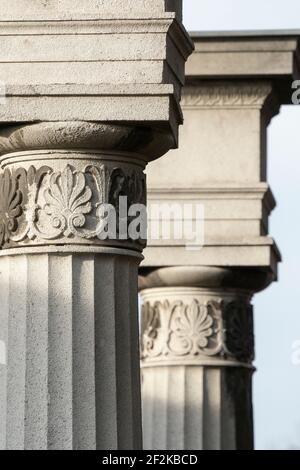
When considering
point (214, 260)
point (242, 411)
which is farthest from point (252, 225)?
point (242, 411)

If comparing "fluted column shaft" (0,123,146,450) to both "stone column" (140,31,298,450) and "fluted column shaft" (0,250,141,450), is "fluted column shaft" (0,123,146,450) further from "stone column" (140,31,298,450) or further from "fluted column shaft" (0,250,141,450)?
"stone column" (140,31,298,450)

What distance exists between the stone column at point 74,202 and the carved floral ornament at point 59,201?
11 mm

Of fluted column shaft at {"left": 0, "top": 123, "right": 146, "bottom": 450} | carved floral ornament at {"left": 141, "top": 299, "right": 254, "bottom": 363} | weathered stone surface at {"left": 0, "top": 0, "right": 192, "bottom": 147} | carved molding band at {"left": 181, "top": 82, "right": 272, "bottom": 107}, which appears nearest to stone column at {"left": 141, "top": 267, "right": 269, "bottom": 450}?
carved floral ornament at {"left": 141, "top": 299, "right": 254, "bottom": 363}

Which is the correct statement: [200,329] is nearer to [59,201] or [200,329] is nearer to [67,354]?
[59,201]

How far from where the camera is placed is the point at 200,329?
1554 inches

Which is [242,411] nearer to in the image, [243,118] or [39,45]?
[243,118]

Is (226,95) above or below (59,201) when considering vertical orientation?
above

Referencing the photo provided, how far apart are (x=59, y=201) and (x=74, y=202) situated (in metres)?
0.17

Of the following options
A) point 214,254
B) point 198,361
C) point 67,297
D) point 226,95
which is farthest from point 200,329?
point 67,297

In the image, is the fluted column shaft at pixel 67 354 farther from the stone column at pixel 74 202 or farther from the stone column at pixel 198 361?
the stone column at pixel 198 361

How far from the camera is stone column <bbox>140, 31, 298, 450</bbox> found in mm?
38188

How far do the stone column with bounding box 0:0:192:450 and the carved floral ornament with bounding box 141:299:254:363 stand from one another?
617 inches

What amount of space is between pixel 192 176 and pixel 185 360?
356 cm

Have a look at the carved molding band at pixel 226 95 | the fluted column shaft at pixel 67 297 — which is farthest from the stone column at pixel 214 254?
the fluted column shaft at pixel 67 297
